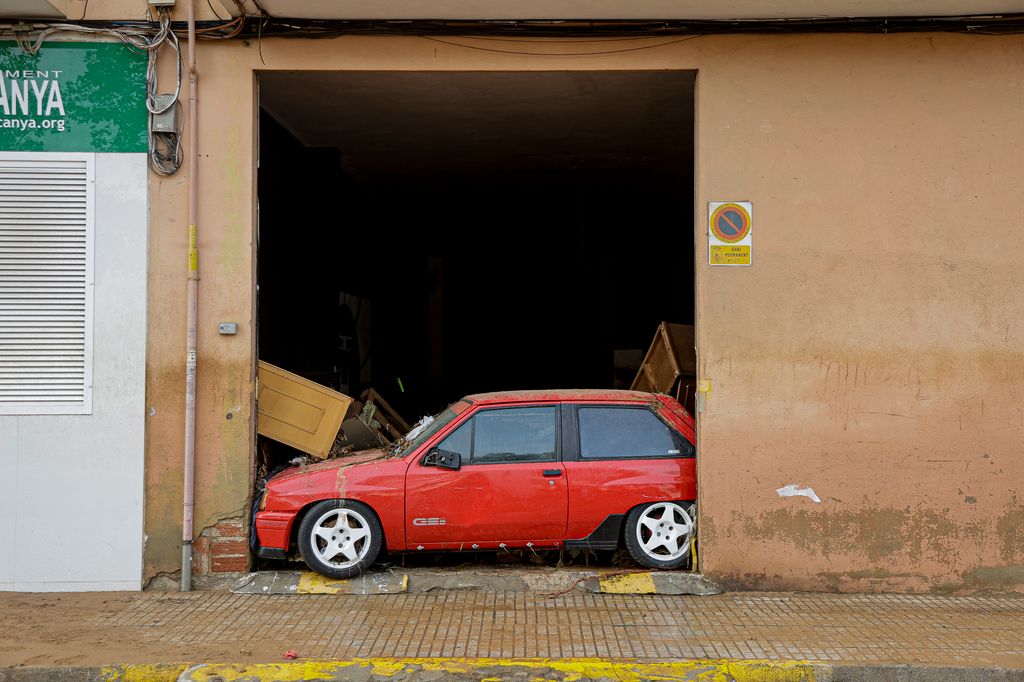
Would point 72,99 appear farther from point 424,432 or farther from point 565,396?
point 565,396

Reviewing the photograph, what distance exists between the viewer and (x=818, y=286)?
736 cm

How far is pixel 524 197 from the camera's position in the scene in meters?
15.0

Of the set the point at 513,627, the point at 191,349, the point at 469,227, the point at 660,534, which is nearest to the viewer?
the point at 513,627

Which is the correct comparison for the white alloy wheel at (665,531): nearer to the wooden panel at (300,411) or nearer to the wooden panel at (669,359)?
the wooden panel at (669,359)

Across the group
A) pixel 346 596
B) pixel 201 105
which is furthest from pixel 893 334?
pixel 201 105

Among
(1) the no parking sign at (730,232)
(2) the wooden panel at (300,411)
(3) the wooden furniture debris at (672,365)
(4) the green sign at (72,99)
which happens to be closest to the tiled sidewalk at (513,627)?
(2) the wooden panel at (300,411)

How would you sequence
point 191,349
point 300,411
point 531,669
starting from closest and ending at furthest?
point 531,669, point 191,349, point 300,411

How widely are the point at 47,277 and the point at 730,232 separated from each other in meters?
5.77

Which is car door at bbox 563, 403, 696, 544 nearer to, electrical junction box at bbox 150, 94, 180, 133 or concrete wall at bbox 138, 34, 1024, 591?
concrete wall at bbox 138, 34, 1024, 591

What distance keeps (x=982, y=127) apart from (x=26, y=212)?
8127mm

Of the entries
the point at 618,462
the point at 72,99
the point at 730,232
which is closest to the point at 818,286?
the point at 730,232

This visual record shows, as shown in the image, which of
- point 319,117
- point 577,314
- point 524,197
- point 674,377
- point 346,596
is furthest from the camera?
point 577,314

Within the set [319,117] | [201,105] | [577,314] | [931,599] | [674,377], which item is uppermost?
[319,117]

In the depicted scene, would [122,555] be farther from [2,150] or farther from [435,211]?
[435,211]
